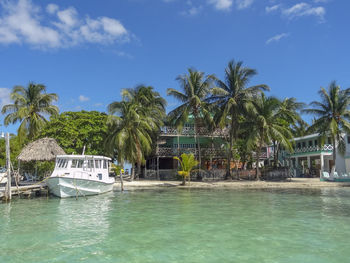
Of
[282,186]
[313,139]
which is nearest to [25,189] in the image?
[282,186]

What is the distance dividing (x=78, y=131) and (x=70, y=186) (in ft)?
36.5

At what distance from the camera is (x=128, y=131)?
26.3m

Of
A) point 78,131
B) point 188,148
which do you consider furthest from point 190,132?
point 78,131

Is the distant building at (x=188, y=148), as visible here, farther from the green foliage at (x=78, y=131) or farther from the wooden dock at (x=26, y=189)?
the wooden dock at (x=26, y=189)

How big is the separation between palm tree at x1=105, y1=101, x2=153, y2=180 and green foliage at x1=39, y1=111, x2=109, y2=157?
48.8 inches

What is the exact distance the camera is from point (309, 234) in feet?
26.4

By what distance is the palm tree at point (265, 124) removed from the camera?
82.5 ft

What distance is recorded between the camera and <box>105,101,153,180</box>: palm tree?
2591cm

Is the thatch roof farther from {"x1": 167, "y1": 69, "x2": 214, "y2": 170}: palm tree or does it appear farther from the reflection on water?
{"x1": 167, "y1": 69, "x2": 214, "y2": 170}: palm tree

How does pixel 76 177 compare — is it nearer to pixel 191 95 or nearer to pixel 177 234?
pixel 177 234

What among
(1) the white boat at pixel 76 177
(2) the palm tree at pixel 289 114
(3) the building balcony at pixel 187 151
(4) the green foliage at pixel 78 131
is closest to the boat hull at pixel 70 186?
(1) the white boat at pixel 76 177

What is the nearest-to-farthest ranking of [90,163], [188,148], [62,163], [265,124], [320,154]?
[62,163], [90,163], [265,124], [320,154], [188,148]

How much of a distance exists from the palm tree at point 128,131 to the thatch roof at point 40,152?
655cm

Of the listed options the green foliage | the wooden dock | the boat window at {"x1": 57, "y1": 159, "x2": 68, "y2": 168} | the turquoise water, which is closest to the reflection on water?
the turquoise water
